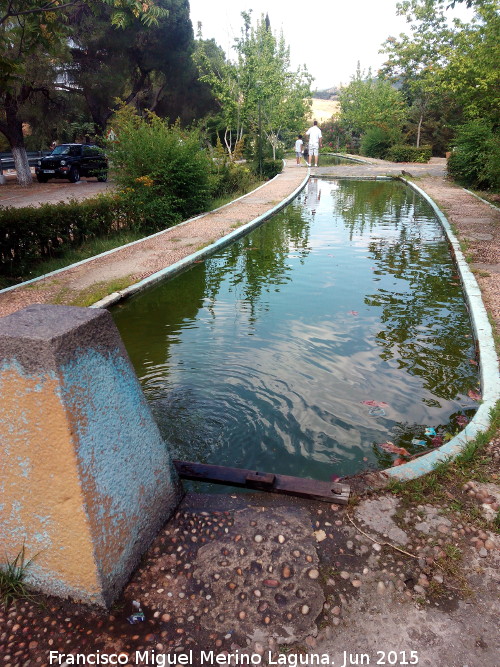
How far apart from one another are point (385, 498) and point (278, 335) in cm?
318

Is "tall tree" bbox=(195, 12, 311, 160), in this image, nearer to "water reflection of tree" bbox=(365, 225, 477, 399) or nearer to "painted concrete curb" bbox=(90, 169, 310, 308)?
"painted concrete curb" bbox=(90, 169, 310, 308)

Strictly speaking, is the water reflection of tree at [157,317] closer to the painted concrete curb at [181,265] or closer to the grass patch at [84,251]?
the painted concrete curb at [181,265]

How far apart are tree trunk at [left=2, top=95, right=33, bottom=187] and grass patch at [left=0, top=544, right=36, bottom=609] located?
23.3 m

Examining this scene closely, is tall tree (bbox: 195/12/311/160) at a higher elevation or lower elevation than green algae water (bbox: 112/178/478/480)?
higher

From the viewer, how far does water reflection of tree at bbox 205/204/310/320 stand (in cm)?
762

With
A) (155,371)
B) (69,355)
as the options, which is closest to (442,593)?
(69,355)

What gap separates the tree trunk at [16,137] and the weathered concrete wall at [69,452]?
907 inches

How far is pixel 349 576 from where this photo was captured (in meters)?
2.33

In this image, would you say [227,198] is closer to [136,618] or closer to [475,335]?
[475,335]

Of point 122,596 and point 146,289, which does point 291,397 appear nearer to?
point 122,596

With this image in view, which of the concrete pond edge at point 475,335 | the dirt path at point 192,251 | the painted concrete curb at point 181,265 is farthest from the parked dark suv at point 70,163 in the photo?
the concrete pond edge at point 475,335

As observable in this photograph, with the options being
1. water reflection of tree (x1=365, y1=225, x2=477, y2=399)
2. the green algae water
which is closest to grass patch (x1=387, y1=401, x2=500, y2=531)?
the green algae water

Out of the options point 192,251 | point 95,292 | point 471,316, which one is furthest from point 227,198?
point 471,316

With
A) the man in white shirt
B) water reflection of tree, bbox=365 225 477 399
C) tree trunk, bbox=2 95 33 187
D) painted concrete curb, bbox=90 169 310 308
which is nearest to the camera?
water reflection of tree, bbox=365 225 477 399
